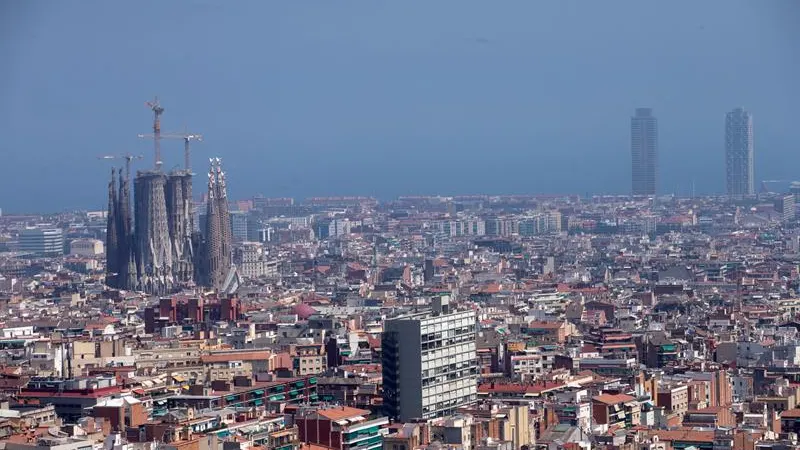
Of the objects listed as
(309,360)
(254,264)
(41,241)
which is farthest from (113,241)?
(309,360)

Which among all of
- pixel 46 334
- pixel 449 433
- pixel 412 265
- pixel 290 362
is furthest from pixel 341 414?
pixel 412 265

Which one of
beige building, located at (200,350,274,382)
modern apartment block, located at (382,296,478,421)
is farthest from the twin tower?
modern apartment block, located at (382,296,478,421)

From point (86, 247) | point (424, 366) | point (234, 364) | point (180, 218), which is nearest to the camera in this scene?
point (424, 366)

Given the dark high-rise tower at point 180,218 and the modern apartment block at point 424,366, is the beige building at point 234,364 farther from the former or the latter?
the dark high-rise tower at point 180,218

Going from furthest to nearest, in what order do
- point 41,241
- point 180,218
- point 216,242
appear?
point 41,241
point 180,218
point 216,242

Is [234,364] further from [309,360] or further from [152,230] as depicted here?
[152,230]

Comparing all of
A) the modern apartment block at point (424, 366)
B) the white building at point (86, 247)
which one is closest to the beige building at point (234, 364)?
the modern apartment block at point (424, 366)
